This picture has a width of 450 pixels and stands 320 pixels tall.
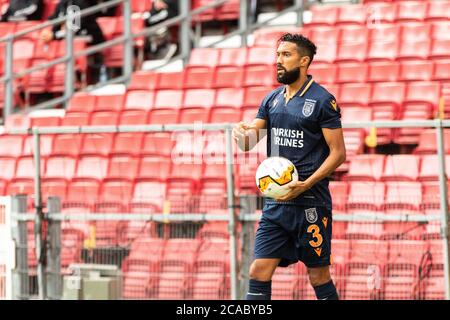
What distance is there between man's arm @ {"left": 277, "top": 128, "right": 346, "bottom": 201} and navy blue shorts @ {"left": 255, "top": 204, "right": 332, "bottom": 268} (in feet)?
0.49

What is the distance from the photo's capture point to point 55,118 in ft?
49.5

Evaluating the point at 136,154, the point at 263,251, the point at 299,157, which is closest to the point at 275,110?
the point at 299,157

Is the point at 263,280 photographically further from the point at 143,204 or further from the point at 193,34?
the point at 193,34

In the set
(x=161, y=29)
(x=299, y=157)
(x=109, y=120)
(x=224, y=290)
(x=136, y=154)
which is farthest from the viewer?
(x=161, y=29)

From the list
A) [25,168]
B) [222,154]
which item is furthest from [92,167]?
[222,154]

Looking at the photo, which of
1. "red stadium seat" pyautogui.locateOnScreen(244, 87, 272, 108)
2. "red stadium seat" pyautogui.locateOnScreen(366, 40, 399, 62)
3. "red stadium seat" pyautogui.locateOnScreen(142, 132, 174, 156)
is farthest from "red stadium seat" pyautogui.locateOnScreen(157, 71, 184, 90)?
"red stadium seat" pyautogui.locateOnScreen(366, 40, 399, 62)

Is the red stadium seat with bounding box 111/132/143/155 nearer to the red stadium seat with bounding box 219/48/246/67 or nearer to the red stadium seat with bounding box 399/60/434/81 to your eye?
the red stadium seat with bounding box 219/48/246/67

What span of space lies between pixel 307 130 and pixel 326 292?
1065 millimetres

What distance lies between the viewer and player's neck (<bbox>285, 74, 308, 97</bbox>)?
8430 millimetres

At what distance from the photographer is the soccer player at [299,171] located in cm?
834

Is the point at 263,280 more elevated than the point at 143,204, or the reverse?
the point at 143,204

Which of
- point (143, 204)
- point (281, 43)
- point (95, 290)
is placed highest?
point (281, 43)

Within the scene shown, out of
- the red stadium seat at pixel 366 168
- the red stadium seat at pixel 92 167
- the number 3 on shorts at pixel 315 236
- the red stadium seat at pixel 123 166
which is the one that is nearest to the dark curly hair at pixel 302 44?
the number 3 on shorts at pixel 315 236

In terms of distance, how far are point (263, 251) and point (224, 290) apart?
259cm
